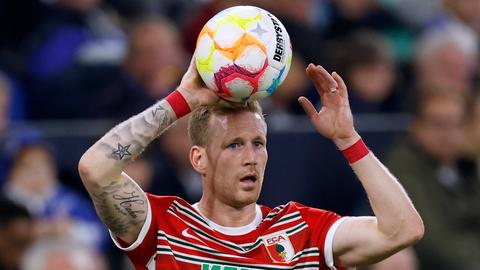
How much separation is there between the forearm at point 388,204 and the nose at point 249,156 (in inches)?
19.1

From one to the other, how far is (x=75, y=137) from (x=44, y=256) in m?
1.36

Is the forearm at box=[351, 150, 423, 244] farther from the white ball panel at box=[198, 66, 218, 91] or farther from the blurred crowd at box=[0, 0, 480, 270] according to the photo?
the blurred crowd at box=[0, 0, 480, 270]

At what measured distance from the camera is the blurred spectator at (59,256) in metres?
9.30

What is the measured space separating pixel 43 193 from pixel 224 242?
370cm

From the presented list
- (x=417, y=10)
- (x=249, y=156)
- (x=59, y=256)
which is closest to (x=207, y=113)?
(x=249, y=156)

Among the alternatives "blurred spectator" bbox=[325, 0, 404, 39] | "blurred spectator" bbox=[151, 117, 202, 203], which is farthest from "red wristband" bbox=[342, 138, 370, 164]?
"blurred spectator" bbox=[325, 0, 404, 39]

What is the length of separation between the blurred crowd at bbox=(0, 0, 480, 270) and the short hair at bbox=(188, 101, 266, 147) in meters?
2.88

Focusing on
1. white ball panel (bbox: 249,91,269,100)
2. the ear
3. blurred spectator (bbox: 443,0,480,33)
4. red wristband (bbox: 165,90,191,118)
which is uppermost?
white ball panel (bbox: 249,91,269,100)

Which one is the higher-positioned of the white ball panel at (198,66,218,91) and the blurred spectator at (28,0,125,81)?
the white ball panel at (198,66,218,91)

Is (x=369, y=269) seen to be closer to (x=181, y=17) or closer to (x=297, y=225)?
(x=297, y=225)

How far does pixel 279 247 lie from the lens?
654 cm

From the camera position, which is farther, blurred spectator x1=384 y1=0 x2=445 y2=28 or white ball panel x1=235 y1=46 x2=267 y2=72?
blurred spectator x1=384 y1=0 x2=445 y2=28

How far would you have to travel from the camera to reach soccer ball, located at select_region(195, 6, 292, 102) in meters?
6.23

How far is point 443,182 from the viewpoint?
34.5ft
